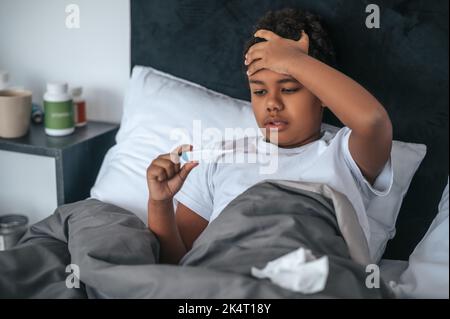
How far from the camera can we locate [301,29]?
1.05 m

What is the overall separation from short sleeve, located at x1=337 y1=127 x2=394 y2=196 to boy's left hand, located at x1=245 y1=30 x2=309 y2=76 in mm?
179

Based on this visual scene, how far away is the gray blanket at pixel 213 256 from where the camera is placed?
74 centimetres

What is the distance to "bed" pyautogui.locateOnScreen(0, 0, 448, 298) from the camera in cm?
77

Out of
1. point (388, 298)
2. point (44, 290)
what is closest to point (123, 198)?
point (44, 290)

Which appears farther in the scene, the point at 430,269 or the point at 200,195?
the point at 200,195

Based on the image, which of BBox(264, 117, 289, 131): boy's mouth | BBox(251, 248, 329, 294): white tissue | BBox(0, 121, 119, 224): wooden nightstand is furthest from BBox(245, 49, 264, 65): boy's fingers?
BBox(0, 121, 119, 224): wooden nightstand

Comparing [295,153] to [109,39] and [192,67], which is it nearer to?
[192,67]

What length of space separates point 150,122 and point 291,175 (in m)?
0.42

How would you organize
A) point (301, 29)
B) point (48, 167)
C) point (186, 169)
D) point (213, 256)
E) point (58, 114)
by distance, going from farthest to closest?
point (48, 167), point (58, 114), point (301, 29), point (186, 169), point (213, 256)

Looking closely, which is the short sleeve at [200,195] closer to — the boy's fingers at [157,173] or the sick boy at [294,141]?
the sick boy at [294,141]

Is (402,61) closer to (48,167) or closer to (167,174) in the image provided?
(167,174)

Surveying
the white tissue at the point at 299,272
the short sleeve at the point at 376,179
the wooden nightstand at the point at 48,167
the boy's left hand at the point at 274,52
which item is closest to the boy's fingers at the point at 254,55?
the boy's left hand at the point at 274,52

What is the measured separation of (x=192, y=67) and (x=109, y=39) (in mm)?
302

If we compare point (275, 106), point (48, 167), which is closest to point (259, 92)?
point (275, 106)
